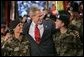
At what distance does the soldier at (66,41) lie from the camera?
2744mm

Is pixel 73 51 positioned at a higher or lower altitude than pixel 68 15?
lower

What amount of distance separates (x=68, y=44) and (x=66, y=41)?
4 cm

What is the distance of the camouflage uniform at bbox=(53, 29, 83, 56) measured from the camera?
2.74 meters

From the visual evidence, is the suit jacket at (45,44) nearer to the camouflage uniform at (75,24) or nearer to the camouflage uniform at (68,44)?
the camouflage uniform at (68,44)

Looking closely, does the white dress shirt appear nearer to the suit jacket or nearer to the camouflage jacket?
the suit jacket

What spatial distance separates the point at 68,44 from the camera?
2766 millimetres

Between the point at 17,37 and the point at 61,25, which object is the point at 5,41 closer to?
the point at 17,37

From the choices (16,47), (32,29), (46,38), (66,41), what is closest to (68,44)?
(66,41)

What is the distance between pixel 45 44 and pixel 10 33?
1.74 feet

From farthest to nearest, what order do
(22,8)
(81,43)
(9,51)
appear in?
(22,8), (9,51), (81,43)

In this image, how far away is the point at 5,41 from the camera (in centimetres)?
308

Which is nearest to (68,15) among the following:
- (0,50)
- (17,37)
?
(17,37)

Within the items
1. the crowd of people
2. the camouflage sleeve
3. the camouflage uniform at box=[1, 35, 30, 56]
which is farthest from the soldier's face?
the camouflage uniform at box=[1, 35, 30, 56]

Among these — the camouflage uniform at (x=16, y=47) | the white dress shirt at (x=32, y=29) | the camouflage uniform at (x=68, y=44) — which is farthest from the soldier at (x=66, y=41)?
the camouflage uniform at (x=16, y=47)
